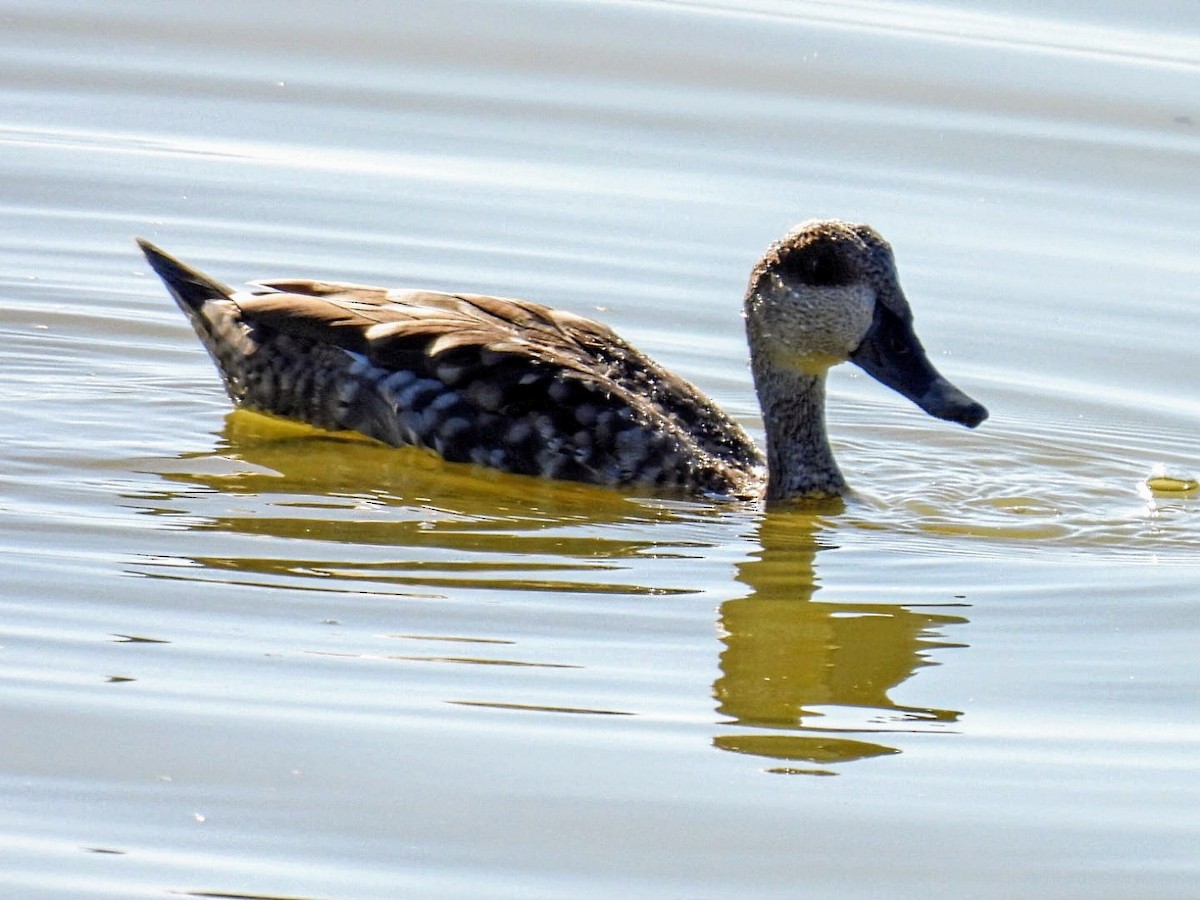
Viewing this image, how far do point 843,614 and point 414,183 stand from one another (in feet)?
19.1

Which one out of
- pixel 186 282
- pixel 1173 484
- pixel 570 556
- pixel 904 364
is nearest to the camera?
pixel 570 556

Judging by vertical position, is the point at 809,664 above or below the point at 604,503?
below

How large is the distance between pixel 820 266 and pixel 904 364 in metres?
0.51

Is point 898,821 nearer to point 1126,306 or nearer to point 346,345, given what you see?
point 346,345

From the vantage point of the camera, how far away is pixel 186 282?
10.4 meters

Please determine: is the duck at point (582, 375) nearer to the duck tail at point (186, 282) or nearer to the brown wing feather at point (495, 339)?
the brown wing feather at point (495, 339)

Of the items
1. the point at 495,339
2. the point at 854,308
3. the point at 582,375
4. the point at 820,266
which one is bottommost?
the point at 582,375

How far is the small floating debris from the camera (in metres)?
9.58

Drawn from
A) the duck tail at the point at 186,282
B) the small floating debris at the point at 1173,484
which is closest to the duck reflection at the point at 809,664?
the small floating debris at the point at 1173,484

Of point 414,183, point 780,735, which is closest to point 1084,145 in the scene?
point 414,183

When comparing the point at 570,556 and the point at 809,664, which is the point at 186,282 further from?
the point at 809,664

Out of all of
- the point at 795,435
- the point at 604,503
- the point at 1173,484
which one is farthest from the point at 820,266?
the point at 1173,484

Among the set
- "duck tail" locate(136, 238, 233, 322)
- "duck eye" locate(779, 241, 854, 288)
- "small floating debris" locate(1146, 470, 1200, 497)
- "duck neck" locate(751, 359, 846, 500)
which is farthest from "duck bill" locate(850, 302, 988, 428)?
"duck tail" locate(136, 238, 233, 322)

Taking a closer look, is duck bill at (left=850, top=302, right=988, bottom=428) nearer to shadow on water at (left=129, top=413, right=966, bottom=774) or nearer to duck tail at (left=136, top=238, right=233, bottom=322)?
shadow on water at (left=129, top=413, right=966, bottom=774)
